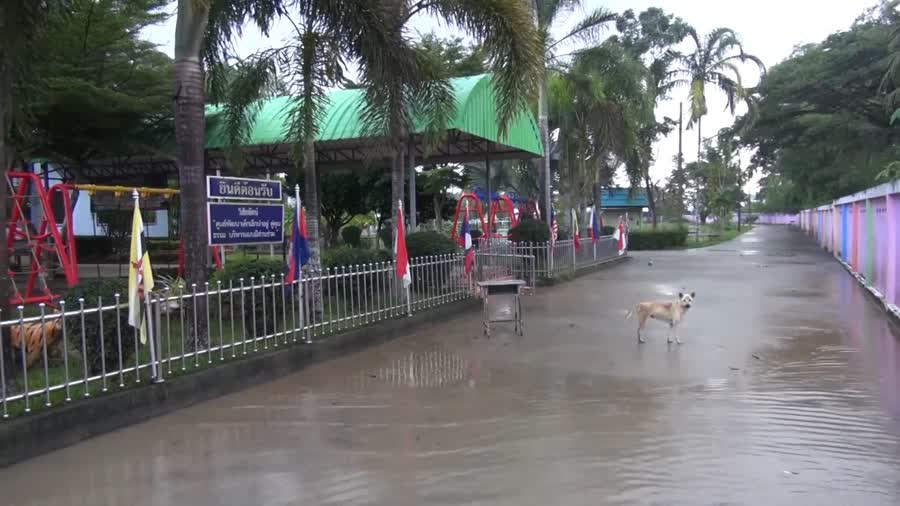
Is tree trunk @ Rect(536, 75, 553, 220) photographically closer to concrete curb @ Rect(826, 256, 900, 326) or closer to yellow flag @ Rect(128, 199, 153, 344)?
concrete curb @ Rect(826, 256, 900, 326)

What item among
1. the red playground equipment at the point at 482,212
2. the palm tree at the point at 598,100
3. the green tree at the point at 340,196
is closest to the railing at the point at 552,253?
the red playground equipment at the point at 482,212

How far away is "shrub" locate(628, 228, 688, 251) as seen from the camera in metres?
34.9

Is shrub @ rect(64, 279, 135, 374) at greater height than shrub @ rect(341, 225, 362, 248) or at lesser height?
lesser

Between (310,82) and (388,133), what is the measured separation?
4.70ft

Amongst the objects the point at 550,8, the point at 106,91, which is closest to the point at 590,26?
the point at 550,8

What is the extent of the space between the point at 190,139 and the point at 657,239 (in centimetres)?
3064

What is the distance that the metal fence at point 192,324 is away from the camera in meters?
5.59

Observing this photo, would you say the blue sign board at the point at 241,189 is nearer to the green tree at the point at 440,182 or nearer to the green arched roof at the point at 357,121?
the green arched roof at the point at 357,121

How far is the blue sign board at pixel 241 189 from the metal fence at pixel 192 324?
103 centimetres

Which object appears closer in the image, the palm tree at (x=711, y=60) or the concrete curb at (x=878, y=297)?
the concrete curb at (x=878, y=297)

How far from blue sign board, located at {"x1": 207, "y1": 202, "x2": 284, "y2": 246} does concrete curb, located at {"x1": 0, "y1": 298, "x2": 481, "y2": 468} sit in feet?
4.57

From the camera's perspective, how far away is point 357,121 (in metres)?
14.1

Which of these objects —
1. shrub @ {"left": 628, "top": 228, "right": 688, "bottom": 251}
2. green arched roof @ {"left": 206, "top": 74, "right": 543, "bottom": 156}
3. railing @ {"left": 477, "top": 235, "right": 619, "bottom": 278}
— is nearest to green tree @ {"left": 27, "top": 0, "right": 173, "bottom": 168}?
Result: green arched roof @ {"left": 206, "top": 74, "right": 543, "bottom": 156}

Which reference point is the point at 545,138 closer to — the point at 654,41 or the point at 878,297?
the point at 878,297
